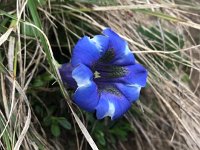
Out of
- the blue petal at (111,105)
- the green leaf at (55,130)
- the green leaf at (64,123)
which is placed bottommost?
the green leaf at (55,130)

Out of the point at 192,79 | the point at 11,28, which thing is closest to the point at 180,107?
the point at 192,79

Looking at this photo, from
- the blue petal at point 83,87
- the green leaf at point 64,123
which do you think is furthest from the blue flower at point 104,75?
the green leaf at point 64,123

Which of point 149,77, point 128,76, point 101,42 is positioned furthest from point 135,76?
point 149,77

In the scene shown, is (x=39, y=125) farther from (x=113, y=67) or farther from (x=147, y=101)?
(x=147, y=101)

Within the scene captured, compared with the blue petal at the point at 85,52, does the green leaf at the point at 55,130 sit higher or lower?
lower

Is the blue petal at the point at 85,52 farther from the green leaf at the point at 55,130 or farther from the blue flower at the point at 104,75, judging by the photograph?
the green leaf at the point at 55,130

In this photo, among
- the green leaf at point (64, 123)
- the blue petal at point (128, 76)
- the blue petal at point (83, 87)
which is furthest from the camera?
the green leaf at point (64, 123)

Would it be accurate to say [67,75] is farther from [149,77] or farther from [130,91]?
[149,77]
